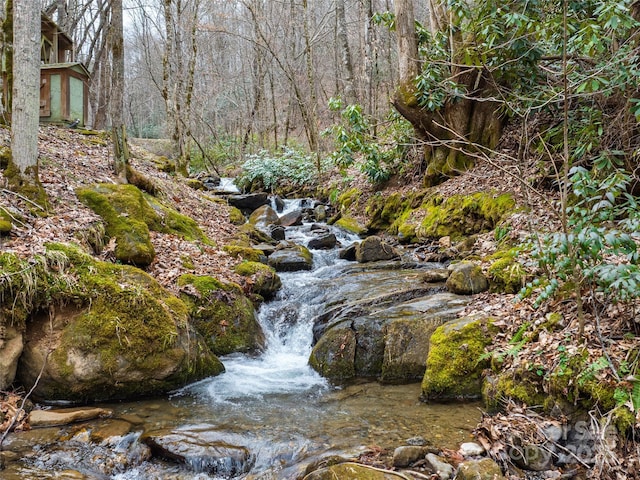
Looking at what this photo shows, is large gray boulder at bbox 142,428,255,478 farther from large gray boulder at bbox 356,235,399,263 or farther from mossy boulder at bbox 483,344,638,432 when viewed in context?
large gray boulder at bbox 356,235,399,263

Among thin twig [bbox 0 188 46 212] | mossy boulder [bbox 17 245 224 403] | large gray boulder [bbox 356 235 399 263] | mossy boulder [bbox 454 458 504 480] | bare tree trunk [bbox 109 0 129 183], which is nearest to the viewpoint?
mossy boulder [bbox 454 458 504 480]

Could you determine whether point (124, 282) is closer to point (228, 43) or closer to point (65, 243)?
point (65, 243)

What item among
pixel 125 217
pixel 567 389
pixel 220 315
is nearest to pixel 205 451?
pixel 220 315

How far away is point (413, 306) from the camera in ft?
22.3

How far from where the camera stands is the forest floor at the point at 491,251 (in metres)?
4.15

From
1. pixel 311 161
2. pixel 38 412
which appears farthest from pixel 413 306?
pixel 311 161

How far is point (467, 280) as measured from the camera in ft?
22.7

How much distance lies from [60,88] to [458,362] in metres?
15.0

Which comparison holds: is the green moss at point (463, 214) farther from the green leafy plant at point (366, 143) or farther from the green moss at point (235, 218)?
the green moss at point (235, 218)

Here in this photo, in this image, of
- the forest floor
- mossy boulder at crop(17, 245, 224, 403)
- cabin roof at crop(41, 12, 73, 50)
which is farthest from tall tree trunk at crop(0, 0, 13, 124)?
mossy boulder at crop(17, 245, 224, 403)

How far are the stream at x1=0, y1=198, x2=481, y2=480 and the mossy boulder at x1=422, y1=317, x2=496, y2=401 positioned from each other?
0.21m

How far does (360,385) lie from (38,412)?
3.71 m

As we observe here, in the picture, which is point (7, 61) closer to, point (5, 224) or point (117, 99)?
point (117, 99)

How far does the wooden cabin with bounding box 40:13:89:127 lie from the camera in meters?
14.5
